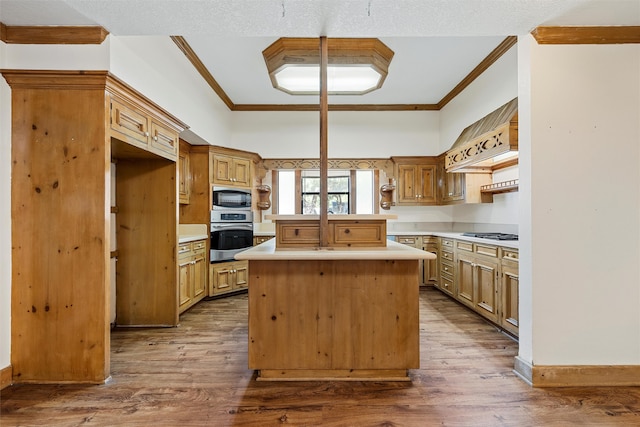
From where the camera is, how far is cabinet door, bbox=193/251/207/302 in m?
3.81

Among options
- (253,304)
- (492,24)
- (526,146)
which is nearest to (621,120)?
(526,146)

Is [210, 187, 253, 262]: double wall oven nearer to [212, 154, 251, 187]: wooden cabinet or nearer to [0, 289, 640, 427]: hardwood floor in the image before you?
[212, 154, 251, 187]: wooden cabinet

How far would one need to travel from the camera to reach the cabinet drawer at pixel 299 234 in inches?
90.4

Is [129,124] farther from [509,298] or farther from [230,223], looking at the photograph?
[509,298]

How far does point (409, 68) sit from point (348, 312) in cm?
335

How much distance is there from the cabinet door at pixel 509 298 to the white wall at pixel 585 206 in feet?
2.18

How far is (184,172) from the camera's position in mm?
4086

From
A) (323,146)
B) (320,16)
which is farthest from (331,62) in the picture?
(323,146)

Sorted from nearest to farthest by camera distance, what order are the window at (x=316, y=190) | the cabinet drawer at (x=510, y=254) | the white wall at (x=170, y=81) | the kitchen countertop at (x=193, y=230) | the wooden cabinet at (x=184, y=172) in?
the white wall at (x=170, y=81)
the cabinet drawer at (x=510, y=254)
the wooden cabinet at (x=184, y=172)
the kitchen countertop at (x=193, y=230)
the window at (x=316, y=190)

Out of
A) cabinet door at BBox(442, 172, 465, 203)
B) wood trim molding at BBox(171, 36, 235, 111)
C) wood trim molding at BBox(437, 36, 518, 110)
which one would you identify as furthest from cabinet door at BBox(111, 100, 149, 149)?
cabinet door at BBox(442, 172, 465, 203)

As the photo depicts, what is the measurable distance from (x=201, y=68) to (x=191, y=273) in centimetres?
259

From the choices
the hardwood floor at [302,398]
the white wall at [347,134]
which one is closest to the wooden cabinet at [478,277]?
the hardwood floor at [302,398]

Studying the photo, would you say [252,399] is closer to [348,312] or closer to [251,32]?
[348,312]

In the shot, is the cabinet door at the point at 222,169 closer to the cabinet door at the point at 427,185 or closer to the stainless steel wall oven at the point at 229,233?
the stainless steel wall oven at the point at 229,233
